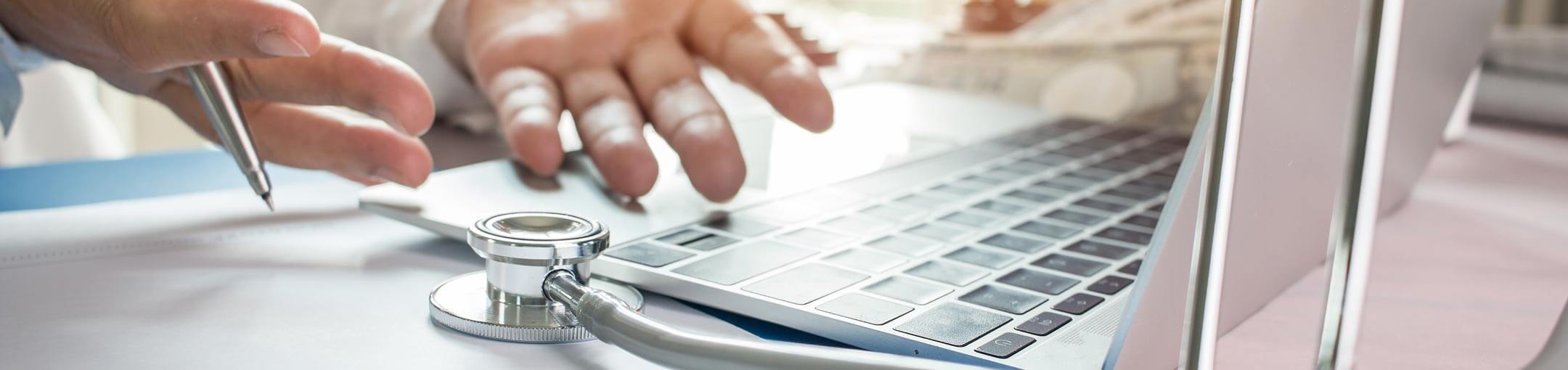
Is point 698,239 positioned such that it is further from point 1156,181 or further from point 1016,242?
point 1156,181

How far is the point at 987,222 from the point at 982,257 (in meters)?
0.06

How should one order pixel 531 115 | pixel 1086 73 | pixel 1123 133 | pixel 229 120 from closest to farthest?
1. pixel 229 120
2. pixel 531 115
3. pixel 1123 133
4. pixel 1086 73

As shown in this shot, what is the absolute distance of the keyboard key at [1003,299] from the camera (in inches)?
11.3

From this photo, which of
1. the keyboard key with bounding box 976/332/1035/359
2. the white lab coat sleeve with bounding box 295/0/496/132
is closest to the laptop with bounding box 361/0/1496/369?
the keyboard key with bounding box 976/332/1035/359

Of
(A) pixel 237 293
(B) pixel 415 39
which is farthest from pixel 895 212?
(B) pixel 415 39

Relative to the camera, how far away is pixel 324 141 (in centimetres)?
44

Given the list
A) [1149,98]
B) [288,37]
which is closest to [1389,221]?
[1149,98]

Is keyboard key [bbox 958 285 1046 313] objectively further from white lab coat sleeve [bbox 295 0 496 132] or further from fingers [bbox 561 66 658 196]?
white lab coat sleeve [bbox 295 0 496 132]

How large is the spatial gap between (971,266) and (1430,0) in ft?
0.52

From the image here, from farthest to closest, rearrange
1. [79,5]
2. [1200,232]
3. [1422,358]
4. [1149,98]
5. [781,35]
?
1. [1149,98]
2. [781,35]
3. [79,5]
4. [1422,358]
5. [1200,232]

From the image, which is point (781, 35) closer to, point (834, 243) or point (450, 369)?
point (834, 243)

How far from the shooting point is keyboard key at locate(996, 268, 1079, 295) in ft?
1.02

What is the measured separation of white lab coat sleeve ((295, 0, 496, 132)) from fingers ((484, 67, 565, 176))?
4.8 inches

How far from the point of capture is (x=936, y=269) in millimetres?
332
